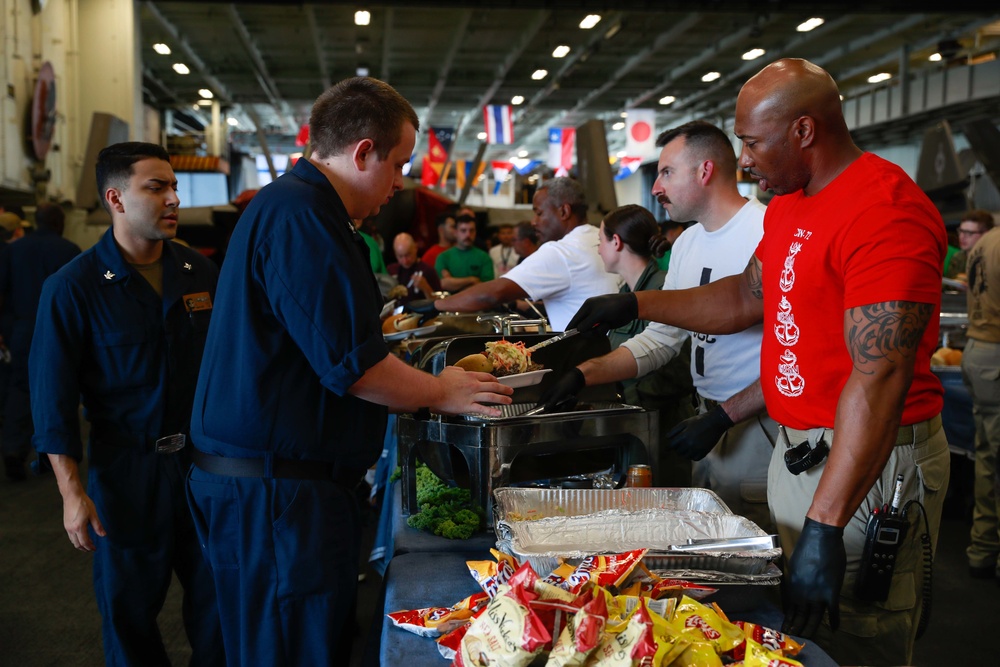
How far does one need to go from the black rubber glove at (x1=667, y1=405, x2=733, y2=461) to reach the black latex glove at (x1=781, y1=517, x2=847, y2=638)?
70 centimetres

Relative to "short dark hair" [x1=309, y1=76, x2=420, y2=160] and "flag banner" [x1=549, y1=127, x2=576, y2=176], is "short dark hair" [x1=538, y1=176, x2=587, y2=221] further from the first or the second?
"flag banner" [x1=549, y1=127, x2=576, y2=176]

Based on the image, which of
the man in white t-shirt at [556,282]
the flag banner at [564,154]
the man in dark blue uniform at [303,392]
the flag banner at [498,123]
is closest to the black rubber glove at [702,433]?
the man in dark blue uniform at [303,392]

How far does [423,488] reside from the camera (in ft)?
8.15

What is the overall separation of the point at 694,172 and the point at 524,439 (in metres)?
Answer: 1.19

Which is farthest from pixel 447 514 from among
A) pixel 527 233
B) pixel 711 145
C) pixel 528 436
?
pixel 527 233

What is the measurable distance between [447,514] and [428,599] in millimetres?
416

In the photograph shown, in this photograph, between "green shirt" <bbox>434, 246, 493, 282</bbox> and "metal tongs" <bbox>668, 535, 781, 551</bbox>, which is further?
"green shirt" <bbox>434, 246, 493, 282</bbox>

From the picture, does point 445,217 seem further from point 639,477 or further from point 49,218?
point 639,477

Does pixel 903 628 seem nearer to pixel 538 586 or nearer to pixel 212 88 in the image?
pixel 538 586

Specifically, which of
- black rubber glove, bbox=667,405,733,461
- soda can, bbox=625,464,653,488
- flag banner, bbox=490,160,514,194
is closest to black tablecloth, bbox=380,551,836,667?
soda can, bbox=625,464,653,488

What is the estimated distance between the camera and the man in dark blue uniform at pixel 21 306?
6.30 m

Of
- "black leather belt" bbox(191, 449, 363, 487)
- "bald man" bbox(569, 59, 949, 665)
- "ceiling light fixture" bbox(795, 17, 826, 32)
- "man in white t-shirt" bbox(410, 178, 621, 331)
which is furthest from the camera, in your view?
"ceiling light fixture" bbox(795, 17, 826, 32)

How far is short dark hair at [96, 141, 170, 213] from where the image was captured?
2793 millimetres

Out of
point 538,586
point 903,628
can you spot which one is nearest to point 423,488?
point 538,586
